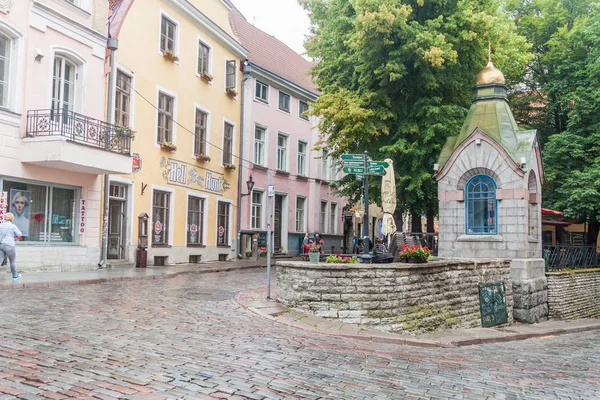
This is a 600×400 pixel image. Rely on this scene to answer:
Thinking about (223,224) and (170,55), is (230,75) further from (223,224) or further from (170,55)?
(223,224)

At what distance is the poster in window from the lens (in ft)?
50.8

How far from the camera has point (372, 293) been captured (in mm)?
10750

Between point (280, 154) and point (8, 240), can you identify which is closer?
point (8, 240)

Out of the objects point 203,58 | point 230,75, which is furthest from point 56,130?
point 230,75

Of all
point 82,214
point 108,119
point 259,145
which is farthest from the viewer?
point 259,145

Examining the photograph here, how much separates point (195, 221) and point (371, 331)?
15435 millimetres

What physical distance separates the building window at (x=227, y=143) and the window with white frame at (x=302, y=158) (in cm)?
706

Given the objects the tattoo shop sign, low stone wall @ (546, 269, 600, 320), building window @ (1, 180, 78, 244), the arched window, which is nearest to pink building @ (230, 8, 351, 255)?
the tattoo shop sign

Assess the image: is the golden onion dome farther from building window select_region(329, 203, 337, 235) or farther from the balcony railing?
building window select_region(329, 203, 337, 235)

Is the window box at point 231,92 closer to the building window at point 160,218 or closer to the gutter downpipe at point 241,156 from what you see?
the gutter downpipe at point 241,156

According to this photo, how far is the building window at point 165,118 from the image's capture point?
865 inches

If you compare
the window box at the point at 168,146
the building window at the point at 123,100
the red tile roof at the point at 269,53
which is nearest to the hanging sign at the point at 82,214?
the building window at the point at 123,100

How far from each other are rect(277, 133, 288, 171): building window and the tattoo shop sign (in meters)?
5.46

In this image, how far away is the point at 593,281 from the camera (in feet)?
68.0
